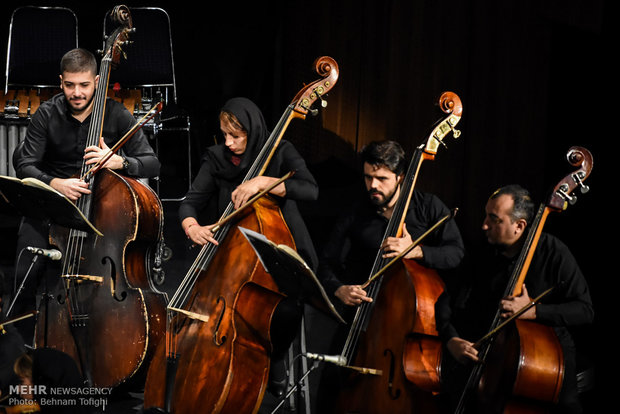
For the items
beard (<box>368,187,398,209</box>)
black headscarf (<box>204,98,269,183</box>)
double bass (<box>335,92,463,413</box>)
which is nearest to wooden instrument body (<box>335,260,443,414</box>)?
double bass (<box>335,92,463,413</box>)

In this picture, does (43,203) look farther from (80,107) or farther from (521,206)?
(521,206)

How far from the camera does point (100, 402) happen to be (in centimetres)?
284

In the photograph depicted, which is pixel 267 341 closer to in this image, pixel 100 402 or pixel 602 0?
pixel 100 402

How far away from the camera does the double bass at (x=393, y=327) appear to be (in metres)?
2.43

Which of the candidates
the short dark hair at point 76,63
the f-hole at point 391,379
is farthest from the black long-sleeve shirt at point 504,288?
the short dark hair at point 76,63

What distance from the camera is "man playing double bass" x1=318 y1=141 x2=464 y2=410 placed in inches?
105

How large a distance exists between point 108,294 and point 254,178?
28.9 inches

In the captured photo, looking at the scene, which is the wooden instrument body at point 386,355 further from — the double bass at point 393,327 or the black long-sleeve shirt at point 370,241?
the black long-sleeve shirt at point 370,241

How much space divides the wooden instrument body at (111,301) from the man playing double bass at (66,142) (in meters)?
0.28

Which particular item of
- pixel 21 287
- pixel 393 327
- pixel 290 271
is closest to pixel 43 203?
pixel 21 287

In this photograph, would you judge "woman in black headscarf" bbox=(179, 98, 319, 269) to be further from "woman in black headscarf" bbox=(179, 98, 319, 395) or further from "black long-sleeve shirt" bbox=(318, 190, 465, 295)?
"black long-sleeve shirt" bbox=(318, 190, 465, 295)

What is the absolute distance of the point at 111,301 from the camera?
2881 millimetres

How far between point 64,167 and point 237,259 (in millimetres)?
1120

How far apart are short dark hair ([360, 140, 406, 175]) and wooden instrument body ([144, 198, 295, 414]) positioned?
0.43 meters
